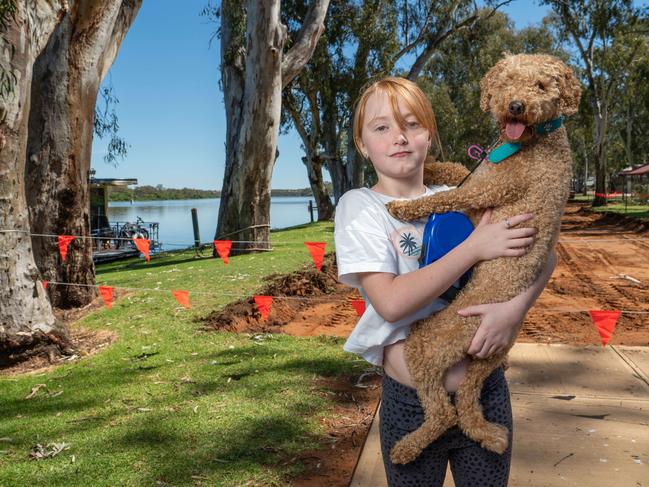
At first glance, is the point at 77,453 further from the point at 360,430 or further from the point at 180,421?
the point at 360,430

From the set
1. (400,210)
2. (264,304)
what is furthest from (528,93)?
(264,304)

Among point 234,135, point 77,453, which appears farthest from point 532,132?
point 234,135

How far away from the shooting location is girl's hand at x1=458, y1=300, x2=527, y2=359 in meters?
1.49

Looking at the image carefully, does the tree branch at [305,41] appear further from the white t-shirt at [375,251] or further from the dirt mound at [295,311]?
the white t-shirt at [375,251]

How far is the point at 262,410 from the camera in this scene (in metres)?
3.70

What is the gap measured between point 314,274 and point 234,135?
522 centimetres

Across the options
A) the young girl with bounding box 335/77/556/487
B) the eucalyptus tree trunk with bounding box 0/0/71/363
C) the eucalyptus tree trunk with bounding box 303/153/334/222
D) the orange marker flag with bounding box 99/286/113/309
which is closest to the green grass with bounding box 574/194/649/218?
the eucalyptus tree trunk with bounding box 303/153/334/222

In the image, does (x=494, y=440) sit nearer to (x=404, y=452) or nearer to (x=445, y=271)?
(x=404, y=452)

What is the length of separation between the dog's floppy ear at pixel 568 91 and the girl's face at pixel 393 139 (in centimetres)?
40

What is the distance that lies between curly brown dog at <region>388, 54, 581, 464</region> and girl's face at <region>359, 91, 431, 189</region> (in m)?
0.12

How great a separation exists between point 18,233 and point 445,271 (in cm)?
486

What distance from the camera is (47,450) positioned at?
131 inches

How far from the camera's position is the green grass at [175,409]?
9.93 ft

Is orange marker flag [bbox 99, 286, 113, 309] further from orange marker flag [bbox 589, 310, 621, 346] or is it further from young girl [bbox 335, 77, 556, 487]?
young girl [bbox 335, 77, 556, 487]
